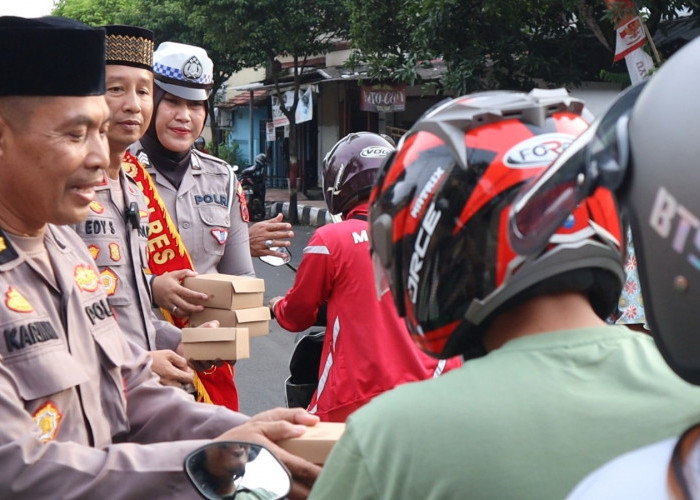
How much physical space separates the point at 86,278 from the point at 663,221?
1615 millimetres

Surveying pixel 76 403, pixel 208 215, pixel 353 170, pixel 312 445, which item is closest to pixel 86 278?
pixel 76 403

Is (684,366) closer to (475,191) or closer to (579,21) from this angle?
(475,191)

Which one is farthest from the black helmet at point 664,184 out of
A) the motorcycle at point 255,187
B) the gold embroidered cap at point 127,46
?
the motorcycle at point 255,187

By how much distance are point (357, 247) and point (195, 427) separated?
3.79 feet

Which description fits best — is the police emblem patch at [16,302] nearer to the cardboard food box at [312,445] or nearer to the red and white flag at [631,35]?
the cardboard food box at [312,445]

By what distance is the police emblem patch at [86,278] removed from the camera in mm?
2209

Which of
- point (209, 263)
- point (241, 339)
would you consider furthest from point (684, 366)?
point (209, 263)

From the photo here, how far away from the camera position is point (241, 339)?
3039 mm

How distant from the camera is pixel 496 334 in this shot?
1438 mm

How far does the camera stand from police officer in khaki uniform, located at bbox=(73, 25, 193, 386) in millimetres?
3080

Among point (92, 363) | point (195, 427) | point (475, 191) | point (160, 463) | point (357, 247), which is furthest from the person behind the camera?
point (357, 247)

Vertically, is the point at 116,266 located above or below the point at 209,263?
above

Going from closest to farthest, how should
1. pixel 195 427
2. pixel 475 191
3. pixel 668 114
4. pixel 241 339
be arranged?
1. pixel 668 114
2. pixel 475 191
3. pixel 195 427
4. pixel 241 339

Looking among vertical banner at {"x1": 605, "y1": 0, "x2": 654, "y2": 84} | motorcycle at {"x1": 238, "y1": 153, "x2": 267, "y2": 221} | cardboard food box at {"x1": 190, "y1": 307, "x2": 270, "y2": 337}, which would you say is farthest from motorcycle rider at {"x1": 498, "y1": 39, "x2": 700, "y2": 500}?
motorcycle at {"x1": 238, "y1": 153, "x2": 267, "y2": 221}
